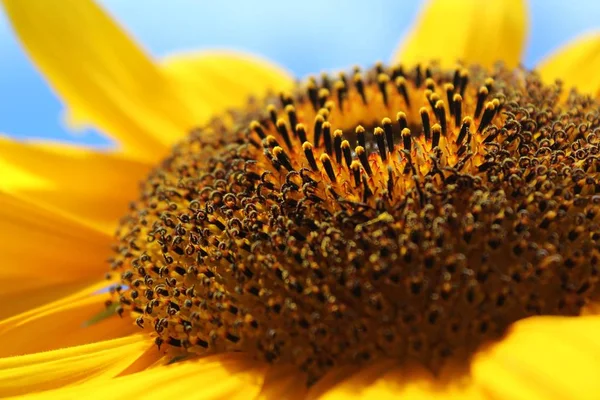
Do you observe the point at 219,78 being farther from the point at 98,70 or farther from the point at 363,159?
the point at 363,159

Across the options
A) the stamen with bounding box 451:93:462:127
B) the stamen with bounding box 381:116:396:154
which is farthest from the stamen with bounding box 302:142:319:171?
the stamen with bounding box 451:93:462:127

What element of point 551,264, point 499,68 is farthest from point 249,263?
point 499,68

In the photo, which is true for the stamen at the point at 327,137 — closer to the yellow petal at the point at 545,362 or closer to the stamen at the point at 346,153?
the stamen at the point at 346,153

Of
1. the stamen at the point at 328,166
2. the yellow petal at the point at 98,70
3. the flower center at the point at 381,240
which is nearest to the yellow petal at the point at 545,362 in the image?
the flower center at the point at 381,240

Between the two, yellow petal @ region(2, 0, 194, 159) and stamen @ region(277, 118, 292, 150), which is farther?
yellow petal @ region(2, 0, 194, 159)

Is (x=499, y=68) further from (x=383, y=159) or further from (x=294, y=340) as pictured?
(x=294, y=340)

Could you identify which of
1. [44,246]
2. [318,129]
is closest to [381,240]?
[318,129]

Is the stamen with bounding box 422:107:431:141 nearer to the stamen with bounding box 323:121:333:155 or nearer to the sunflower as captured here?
the sunflower

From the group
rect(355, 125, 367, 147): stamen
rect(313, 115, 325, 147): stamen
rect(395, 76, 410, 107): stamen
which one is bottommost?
rect(355, 125, 367, 147): stamen
